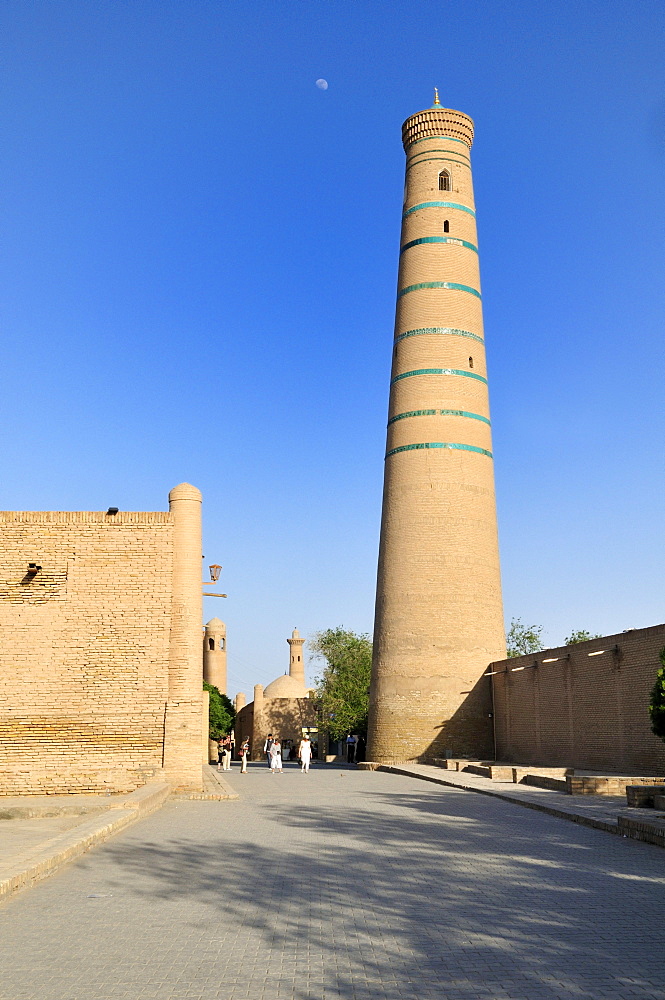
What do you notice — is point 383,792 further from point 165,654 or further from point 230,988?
point 230,988

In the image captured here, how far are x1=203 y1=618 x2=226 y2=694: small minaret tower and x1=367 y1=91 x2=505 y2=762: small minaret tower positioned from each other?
940 inches

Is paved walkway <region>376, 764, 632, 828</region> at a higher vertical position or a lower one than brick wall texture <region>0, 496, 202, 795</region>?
lower

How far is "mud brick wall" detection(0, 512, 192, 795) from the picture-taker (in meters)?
14.8

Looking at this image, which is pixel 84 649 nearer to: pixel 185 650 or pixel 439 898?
pixel 185 650

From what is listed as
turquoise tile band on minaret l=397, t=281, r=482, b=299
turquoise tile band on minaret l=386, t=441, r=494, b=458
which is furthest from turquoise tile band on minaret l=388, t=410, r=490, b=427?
turquoise tile band on minaret l=397, t=281, r=482, b=299

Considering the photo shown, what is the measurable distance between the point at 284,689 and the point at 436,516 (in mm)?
32534

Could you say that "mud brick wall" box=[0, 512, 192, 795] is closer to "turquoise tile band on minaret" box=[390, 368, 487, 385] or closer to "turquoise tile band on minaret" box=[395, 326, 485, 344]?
"turquoise tile band on minaret" box=[390, 368, 487, 385]

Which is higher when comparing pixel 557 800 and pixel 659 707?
Result: pixel 659 707

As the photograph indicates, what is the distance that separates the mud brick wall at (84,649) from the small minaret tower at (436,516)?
9946mm

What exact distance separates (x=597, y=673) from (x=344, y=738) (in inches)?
→ 916

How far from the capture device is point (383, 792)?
15.8m

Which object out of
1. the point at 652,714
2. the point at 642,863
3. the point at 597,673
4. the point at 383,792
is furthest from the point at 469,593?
the point at 642,863

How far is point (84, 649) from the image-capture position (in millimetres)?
15289

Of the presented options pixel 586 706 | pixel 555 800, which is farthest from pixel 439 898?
pixel 586 706
